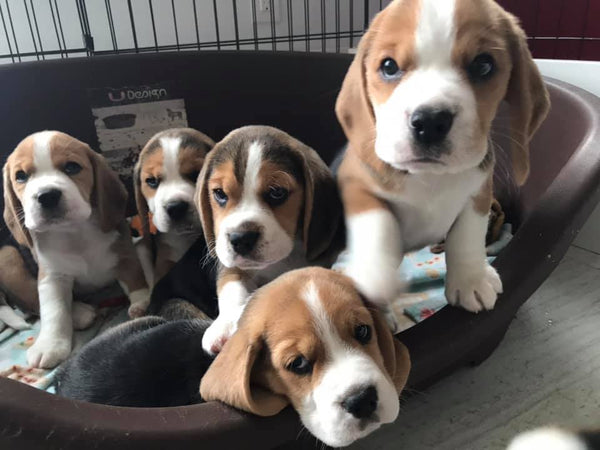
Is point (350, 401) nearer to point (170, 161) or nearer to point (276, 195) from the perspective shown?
point (276, 195)

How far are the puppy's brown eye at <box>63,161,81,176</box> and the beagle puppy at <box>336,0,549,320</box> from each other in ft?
3.19

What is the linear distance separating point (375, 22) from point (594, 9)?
2794mm

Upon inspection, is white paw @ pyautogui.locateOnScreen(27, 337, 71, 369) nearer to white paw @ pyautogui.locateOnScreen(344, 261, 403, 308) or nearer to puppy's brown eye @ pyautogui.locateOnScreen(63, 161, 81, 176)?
puppy's brown eye @ pyautogui.locateOnScreen(63, 161, 81, 176)

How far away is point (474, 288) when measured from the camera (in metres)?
1.48

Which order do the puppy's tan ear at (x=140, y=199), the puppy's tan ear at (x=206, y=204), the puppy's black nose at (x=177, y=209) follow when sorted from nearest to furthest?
the puppy's tan ear at (x=206, y=204)
the puppy's black nose at (x=177, y=209)
the puppy's tan ear at (x=140, y=199)

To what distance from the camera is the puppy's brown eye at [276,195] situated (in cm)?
158

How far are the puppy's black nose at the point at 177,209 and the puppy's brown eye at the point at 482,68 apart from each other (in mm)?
1115

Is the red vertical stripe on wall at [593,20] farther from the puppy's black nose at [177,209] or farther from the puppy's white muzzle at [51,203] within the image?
the puppy's white muzzle at [51,203]

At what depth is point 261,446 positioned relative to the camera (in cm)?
120

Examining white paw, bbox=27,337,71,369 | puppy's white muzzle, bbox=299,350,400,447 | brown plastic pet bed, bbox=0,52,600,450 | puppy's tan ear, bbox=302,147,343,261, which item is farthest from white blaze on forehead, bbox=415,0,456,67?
white paw, bbox=27,337,71,369

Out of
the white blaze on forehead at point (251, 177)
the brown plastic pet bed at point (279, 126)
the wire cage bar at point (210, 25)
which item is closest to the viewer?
the brown plastic pet bed at point (279, 126)

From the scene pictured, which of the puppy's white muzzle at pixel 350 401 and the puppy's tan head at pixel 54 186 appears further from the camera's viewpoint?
the puppy's tan head at pixel 54 186

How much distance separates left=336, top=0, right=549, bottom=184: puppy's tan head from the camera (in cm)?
115

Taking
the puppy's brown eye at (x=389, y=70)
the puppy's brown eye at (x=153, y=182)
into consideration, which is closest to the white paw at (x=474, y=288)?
the puppy's brown eye at (x=389, y=70)
